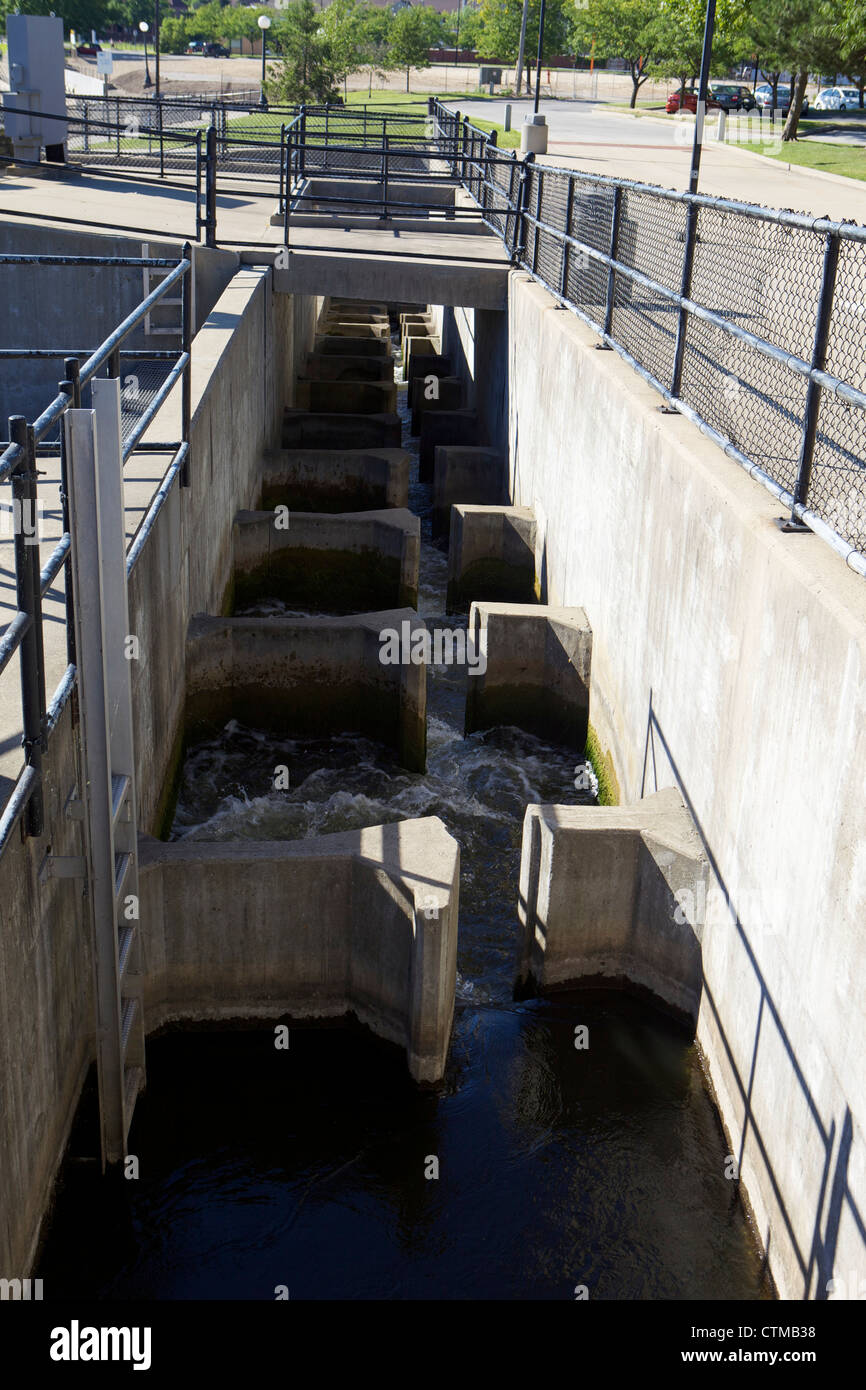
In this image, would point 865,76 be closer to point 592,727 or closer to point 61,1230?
point 592,727

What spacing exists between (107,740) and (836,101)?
62838 mm

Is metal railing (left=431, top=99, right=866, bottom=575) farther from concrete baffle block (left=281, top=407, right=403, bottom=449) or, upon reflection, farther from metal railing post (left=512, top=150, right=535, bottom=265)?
concrete baffle block (left=281, top=407, right=403, bottom=449)

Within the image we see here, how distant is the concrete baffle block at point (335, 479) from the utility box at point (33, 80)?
7260 mm

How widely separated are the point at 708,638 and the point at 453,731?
446cm

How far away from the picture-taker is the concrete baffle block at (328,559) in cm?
1320

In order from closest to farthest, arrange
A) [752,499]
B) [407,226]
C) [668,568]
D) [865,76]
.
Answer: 1. [752,499]
2. [668,568]
3. [407,226]
4. [865,76]

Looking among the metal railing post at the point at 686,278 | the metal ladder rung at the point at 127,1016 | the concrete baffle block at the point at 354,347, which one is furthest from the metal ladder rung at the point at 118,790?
the concrete baffle block at the point at 354,347

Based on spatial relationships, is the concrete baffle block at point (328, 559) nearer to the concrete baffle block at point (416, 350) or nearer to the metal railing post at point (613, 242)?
the metal railing post at point (613, 242)

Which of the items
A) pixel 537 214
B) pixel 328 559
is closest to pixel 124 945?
pixel 328 559
